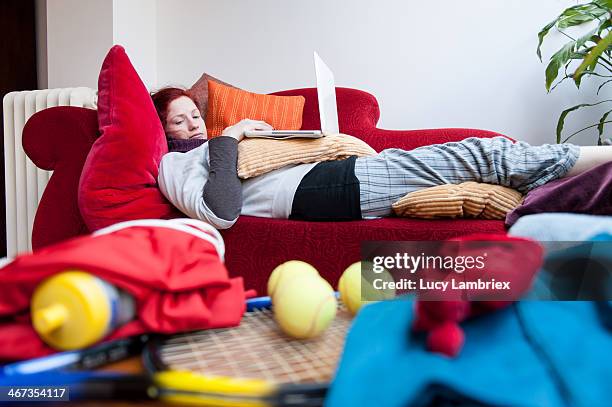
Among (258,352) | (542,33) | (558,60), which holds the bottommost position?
(258,352)

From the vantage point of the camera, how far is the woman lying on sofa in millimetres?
1192

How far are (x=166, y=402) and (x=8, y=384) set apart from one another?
136mm

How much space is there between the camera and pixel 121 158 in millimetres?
1200

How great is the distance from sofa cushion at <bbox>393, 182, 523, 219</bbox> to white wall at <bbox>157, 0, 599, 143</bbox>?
49.3 inches

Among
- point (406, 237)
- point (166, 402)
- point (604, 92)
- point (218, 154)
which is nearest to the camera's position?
point (166, 402)

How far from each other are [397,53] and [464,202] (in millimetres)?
1401

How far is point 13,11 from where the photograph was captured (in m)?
2.43

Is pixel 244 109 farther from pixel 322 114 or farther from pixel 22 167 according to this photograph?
pixel 22 167

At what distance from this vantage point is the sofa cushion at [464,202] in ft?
3.71

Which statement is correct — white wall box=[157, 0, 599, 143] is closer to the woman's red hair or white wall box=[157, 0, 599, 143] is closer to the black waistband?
the woman's red hair

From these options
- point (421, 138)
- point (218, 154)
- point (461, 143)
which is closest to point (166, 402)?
point (218, 154)

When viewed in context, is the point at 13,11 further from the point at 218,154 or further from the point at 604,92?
the point at 604,92

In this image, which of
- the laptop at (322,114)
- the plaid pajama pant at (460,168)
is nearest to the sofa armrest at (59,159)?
the laptop at (322,114)

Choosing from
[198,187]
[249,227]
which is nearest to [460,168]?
[249,227]
